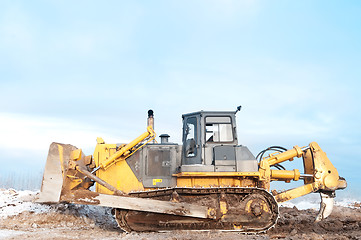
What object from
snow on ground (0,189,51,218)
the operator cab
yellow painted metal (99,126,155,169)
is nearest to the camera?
the operator cab

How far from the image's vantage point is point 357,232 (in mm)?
8469

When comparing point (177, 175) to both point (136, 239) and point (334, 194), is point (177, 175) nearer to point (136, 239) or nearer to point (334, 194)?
point (136, 239)

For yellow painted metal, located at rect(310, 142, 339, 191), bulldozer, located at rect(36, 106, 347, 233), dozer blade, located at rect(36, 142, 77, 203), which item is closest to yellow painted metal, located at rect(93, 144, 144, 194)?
bulldozer, located at rect(36, 106, 347, 233)

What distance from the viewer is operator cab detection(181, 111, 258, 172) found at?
27.6 feet

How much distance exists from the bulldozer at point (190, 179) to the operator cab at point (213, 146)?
0.03 meters

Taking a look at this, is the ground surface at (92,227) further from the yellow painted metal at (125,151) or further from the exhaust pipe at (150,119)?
the exhaust pipe at (150,119)

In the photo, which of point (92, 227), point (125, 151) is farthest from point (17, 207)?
point (125, 151)

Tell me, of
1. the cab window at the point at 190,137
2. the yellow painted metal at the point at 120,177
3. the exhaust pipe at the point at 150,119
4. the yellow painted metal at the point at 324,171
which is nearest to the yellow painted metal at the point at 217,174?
the cab window at the point at 190,137

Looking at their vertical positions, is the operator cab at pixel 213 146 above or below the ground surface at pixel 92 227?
above

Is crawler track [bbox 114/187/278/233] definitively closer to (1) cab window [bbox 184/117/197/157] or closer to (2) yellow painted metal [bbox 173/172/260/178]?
(2) yellow painted metal [bbox 173/172/260/178]

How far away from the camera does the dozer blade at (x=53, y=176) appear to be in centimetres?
802

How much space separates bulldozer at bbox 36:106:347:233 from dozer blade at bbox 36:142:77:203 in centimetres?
2

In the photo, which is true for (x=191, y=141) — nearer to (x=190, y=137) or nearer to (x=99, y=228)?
(x=190, y=137)

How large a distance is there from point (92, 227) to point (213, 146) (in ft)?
14.1
